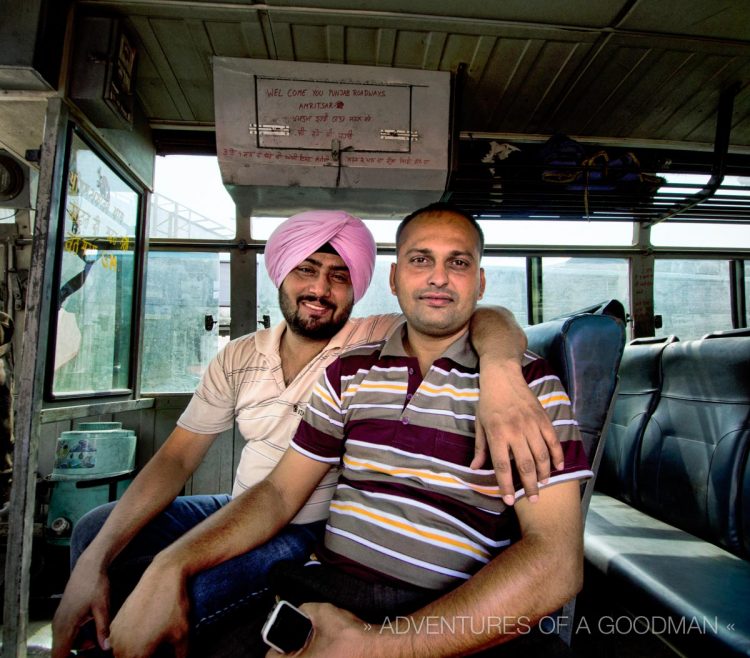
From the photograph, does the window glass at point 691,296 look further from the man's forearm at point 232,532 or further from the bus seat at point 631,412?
the man's forearm at point 232,532

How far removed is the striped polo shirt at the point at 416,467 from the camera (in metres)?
1.05

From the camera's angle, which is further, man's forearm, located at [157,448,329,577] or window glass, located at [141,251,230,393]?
window glass, located at [141,251,230,393]

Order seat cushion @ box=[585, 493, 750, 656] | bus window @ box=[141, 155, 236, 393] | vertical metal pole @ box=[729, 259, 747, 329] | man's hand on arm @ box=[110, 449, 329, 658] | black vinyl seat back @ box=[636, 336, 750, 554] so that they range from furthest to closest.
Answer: vertical metal pole @ box=[729, 259, 747, 329] → bus window @ box=[141, 155, 236, 393] → black vinyl seat back @ box=[636, 336, 750, 554] → seat cushion @ box=[585, 493, 750, 656] → man's hand on arm @ box=[110, 449, 329, 658]

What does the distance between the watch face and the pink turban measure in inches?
60.9

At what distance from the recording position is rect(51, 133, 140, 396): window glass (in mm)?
2016

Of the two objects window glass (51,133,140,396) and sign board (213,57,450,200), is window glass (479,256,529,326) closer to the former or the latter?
sign board (213,57,450,200)

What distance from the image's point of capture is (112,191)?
2.40 meters

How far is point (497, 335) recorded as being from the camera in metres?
1.24

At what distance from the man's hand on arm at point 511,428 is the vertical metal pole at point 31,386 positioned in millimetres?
1689

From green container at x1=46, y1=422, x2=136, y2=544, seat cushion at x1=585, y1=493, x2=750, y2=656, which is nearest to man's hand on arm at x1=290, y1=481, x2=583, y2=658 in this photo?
seat cushion at x1=585, y1=493, x2=750, y2=656

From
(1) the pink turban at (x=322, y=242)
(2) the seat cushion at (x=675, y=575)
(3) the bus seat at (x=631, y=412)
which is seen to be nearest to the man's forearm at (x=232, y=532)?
(1) the pink turban at (x=322, y=242)

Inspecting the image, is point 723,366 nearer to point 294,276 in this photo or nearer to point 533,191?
point 533,191

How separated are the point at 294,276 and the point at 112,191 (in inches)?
54.1

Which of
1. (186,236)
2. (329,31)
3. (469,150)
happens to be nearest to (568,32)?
(469,150)
